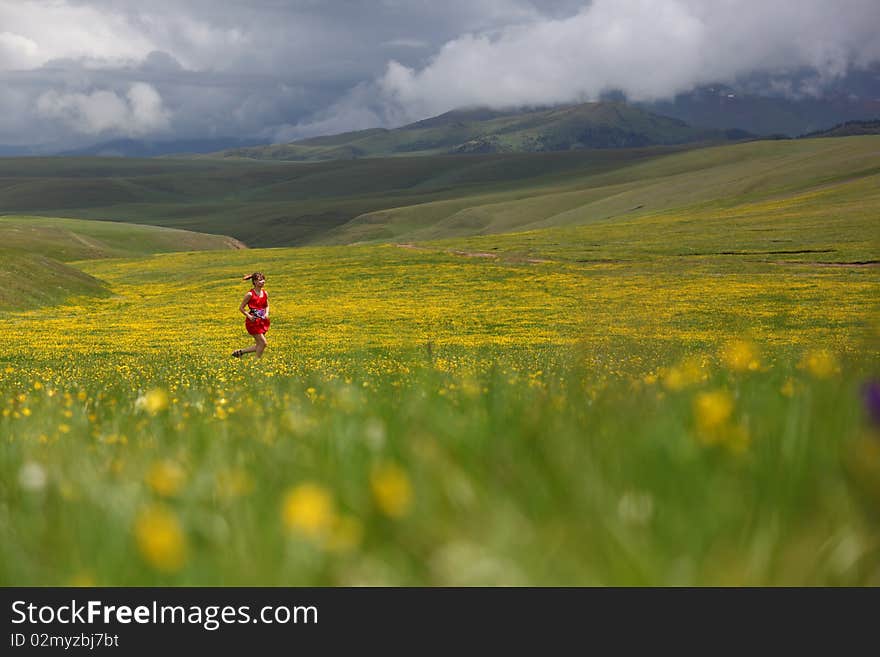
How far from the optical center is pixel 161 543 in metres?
2.23

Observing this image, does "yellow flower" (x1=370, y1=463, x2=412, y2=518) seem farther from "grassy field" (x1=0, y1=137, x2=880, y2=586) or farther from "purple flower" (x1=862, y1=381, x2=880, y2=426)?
"purple flower" (x1=862, y1=381, x2=880, y2=426)

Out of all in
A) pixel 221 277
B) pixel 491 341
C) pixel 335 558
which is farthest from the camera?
pixel 221 277

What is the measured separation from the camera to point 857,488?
272cm

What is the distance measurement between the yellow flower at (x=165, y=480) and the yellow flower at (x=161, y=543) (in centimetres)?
28

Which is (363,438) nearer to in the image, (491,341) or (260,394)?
(260,394)

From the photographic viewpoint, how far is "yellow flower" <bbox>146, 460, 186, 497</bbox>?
2.91 m

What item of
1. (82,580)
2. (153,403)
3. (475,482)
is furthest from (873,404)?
(153,403)

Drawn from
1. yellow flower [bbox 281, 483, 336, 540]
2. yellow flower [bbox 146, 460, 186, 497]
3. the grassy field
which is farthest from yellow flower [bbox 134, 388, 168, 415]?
yellow flower [bbox 281, 483, 336, 540]

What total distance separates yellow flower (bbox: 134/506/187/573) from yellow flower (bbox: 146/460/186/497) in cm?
28

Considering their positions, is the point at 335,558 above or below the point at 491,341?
above

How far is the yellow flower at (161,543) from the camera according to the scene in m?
2.25

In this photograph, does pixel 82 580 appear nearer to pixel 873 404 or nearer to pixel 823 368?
pixel 873 404

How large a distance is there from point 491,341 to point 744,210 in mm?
98859
